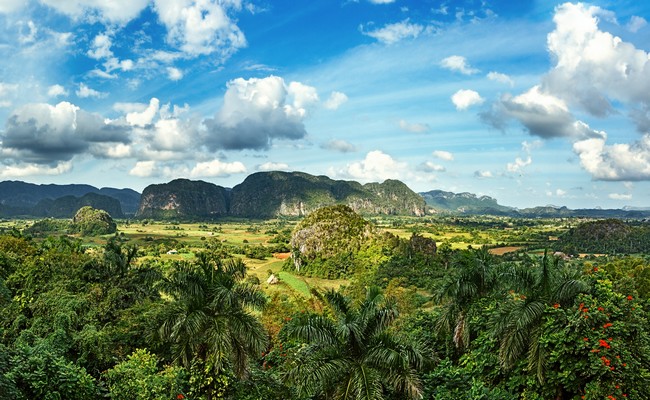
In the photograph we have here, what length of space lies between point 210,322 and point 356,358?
17.0 feet

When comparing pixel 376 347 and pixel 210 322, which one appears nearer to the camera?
pixel 376 347

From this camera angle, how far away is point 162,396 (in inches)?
502

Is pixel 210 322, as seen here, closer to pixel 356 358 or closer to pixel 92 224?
pixel 356 358

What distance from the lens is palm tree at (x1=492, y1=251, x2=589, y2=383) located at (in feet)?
42.2

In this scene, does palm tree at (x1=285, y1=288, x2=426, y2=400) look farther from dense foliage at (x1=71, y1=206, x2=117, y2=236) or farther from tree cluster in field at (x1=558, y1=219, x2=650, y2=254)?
dense foliage at (x1=71, y1=206, x2=117, y2=236)

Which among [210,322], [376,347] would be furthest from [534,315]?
[210,322]

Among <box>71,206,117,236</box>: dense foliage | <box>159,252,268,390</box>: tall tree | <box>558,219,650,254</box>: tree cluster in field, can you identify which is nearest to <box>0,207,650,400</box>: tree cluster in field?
<box>159,252,268,390</box>: tall tree

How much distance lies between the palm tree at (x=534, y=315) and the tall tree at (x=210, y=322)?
27.7 feet

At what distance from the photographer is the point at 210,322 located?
13.9 meters

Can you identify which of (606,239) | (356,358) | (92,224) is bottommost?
(606,239)

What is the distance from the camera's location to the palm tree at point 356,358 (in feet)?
37.6

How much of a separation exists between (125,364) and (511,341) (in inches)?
524

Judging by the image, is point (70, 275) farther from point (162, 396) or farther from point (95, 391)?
point (162, 396)

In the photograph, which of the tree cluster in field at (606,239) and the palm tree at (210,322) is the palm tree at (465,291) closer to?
the palm tree at (210,322)
